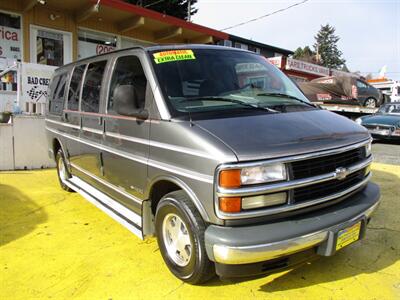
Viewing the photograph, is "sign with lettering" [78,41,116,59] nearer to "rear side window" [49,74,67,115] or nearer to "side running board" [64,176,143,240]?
"rear side window" [49,74,67,115]

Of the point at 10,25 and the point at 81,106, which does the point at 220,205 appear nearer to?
the point at 81,106

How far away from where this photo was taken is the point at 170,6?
23703 mm

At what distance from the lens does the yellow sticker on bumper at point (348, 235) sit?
9.66 feet

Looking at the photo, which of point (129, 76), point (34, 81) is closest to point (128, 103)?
point (129, 76)

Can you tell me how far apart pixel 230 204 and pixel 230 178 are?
0.19m

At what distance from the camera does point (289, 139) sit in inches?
113

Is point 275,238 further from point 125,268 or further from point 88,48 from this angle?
point 88,48

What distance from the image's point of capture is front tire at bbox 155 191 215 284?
2891mm

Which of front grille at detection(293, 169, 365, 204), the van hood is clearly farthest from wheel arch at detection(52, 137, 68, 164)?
front grille at detection(293, 169, 365, 204)

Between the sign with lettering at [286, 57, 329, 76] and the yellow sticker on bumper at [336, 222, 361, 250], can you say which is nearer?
the yellow sticker on bumper at [336, 222, 361, 250]

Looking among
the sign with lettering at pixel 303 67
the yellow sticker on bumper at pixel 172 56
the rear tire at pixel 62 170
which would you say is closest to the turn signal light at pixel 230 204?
the yellow sticker on bumper at pixel 172 56

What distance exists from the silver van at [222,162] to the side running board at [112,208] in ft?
0.05

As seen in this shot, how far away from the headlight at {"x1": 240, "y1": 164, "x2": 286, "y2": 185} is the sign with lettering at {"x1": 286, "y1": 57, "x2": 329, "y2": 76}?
26156 millimetres

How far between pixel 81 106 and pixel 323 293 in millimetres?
3563
